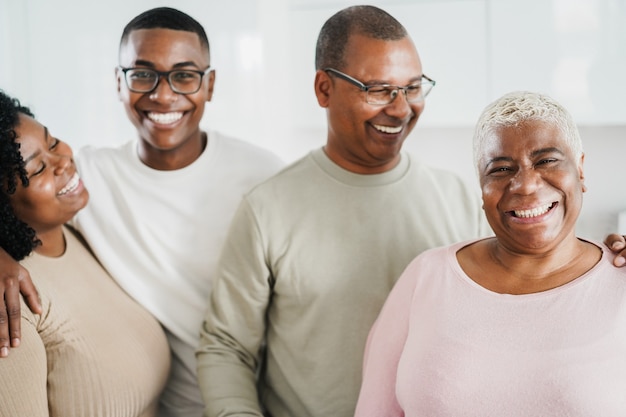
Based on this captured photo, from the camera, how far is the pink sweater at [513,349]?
46.7 inches

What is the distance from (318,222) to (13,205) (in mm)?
723

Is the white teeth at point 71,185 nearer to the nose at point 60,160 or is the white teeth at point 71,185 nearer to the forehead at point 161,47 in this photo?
the nose at point 60,160

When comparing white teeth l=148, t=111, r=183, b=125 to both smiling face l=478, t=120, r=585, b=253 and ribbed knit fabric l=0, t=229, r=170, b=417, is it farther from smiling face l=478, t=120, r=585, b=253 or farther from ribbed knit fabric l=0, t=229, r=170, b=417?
smiling face l=478, t=120, r=585, b=253

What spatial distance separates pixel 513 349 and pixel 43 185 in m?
1.11

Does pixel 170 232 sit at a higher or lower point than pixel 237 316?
higher

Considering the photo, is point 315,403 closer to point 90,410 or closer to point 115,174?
point 90,410

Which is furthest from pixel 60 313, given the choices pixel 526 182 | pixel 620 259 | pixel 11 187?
pixel 620 259

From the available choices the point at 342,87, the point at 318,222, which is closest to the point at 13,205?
the point at 318,222

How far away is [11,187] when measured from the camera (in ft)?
5.21

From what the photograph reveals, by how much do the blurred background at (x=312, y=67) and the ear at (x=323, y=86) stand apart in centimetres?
94

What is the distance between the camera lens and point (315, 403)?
Answer: 1.68 m

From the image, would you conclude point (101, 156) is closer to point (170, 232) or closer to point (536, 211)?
point (170, 232)

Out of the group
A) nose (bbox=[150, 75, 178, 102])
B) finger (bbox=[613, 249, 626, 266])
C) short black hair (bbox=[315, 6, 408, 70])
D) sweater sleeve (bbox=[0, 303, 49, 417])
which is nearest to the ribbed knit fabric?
sweater sleeve (bbox=[0, 303, 49, 417])

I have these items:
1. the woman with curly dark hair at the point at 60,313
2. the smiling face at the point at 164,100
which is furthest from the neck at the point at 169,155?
the woman with curly dark hair at the point at 60,313
